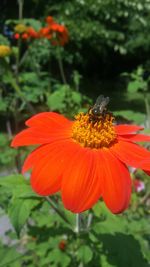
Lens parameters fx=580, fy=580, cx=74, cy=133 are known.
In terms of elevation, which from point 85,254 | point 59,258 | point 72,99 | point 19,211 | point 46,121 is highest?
point 46,121

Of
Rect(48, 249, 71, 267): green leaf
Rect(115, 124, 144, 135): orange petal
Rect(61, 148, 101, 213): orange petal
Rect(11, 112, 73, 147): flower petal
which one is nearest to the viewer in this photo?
Rect(61, 148, 101, 213): orange petal

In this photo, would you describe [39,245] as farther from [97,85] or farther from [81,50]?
[97,85]

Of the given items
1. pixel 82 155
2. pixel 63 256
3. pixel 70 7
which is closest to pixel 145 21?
pixel 70 7

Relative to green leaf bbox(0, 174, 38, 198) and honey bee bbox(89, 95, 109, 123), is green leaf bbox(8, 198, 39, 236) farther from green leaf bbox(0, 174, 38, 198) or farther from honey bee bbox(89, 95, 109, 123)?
honey bee bbox(89, 95, 109, 123)

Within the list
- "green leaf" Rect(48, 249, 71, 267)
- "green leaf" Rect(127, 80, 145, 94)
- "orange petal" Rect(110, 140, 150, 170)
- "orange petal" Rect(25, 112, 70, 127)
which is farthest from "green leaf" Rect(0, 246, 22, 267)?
"green leaf" Rect(127, 80, 145, 94)

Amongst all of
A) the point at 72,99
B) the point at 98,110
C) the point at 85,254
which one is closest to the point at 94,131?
the point at 98,110

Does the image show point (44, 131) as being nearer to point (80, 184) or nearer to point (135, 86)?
point (80, 184)
